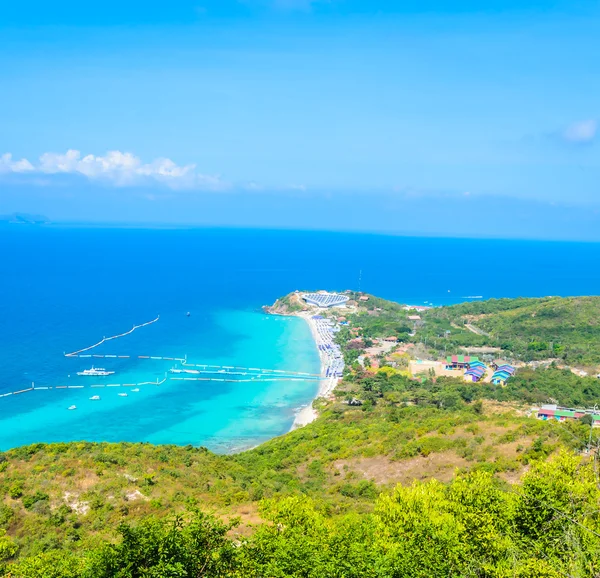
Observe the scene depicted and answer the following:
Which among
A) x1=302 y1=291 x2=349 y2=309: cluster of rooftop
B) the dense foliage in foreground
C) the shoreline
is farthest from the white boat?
x1=302 y1=291 x2=349 y2=309: cluster of rooftop

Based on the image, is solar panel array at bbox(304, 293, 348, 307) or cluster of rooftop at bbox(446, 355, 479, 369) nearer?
cluster of rooftop at bbox(446, 355, 479, 369)

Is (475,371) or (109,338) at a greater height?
(475,371)

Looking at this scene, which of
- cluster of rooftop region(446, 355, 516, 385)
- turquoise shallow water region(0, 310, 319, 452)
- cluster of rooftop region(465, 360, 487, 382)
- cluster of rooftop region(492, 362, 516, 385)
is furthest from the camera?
cluster of rooftop region(465, 360, 487, 382)

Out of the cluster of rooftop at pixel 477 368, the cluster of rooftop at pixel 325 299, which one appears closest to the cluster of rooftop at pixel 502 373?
the cluster of rooftop at pixel 477 368

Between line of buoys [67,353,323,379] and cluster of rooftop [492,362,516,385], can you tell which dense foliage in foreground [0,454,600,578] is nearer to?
cluster of rooftop [492,362,516,385]

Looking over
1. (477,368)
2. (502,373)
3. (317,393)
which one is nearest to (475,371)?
(477,368)

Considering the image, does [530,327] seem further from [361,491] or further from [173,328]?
[361,491]
